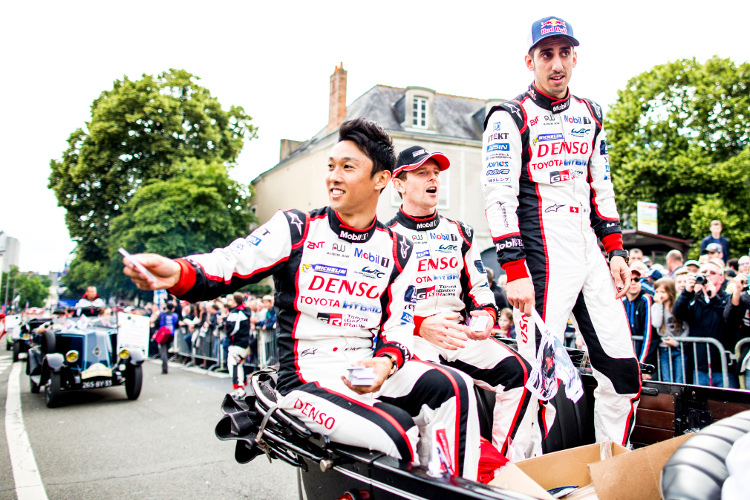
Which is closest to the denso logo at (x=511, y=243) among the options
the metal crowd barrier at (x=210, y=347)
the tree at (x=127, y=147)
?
the metal crowd barrier at (x=210, y=347)

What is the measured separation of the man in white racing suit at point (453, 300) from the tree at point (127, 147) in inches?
1056

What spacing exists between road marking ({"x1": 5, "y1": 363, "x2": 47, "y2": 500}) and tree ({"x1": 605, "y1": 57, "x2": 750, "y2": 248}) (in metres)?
24.2

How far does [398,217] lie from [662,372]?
12.5ft

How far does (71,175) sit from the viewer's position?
29.3m

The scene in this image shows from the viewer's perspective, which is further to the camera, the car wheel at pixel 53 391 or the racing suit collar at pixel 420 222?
the car wheel at pixel 53 391

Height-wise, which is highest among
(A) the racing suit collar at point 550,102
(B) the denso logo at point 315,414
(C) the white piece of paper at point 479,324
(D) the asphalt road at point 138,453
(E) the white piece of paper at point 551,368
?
(A) the racing suit collar at point 550,102

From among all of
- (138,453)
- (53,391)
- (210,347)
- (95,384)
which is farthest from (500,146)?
(210,347)

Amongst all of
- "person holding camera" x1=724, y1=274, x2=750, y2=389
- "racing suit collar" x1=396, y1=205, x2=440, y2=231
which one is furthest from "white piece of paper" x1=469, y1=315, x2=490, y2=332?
"person holding camera" x1=724, y1=274, x2=750, y2=389

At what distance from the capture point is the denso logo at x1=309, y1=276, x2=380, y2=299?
2.30 metres

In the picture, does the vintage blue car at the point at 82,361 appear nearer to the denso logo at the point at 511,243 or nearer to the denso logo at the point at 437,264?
the denso logo at the point at 437,264

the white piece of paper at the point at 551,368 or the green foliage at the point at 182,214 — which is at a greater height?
the green foliage at the point at 182,214

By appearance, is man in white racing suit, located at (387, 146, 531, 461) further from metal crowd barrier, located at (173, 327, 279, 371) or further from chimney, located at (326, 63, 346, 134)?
chimney, located at (326, 63, 346, 134)

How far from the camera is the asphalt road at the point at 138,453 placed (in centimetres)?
417

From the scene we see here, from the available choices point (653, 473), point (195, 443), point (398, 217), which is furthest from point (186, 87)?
point (653, 473)
